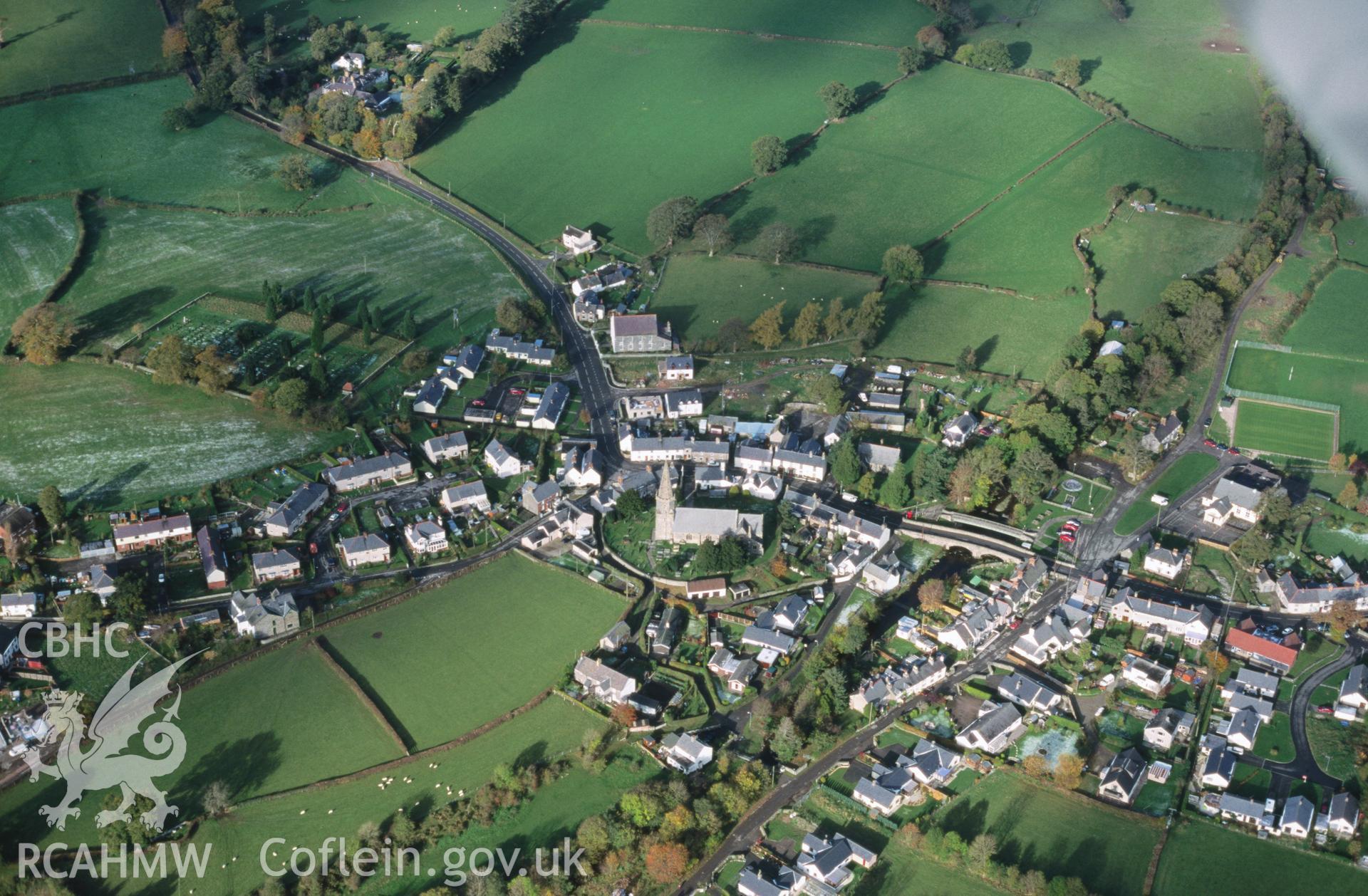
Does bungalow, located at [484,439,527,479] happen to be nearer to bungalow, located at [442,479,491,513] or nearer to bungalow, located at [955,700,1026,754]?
bungalow, located at [442,479,491,513]

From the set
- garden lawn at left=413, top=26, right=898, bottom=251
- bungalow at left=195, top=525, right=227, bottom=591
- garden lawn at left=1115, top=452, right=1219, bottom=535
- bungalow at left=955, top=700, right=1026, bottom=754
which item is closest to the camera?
bungalow at left=955, top=700, right=1026, bottom=754

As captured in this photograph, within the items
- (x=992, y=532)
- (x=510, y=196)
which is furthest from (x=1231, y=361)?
(x=510, y=196)

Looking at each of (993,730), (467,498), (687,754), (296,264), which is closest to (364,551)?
(467,498)

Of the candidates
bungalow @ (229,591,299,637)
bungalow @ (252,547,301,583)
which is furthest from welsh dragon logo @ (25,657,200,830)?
bungalow @ (252,547,301,583)

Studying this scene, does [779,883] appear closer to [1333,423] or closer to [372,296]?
[1333,423]

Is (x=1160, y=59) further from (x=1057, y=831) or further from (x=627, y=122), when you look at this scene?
(x=1057, y=831)

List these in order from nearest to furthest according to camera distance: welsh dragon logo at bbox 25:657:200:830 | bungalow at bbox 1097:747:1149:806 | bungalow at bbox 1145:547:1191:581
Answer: welsh dragon logo at bbox 25:657:200:830, bungalow at bbox 1097:747:1149:806, bungalow at bbox 1145:547:1191:581

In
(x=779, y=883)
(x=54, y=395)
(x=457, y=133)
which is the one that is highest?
(x=457, y=133)
